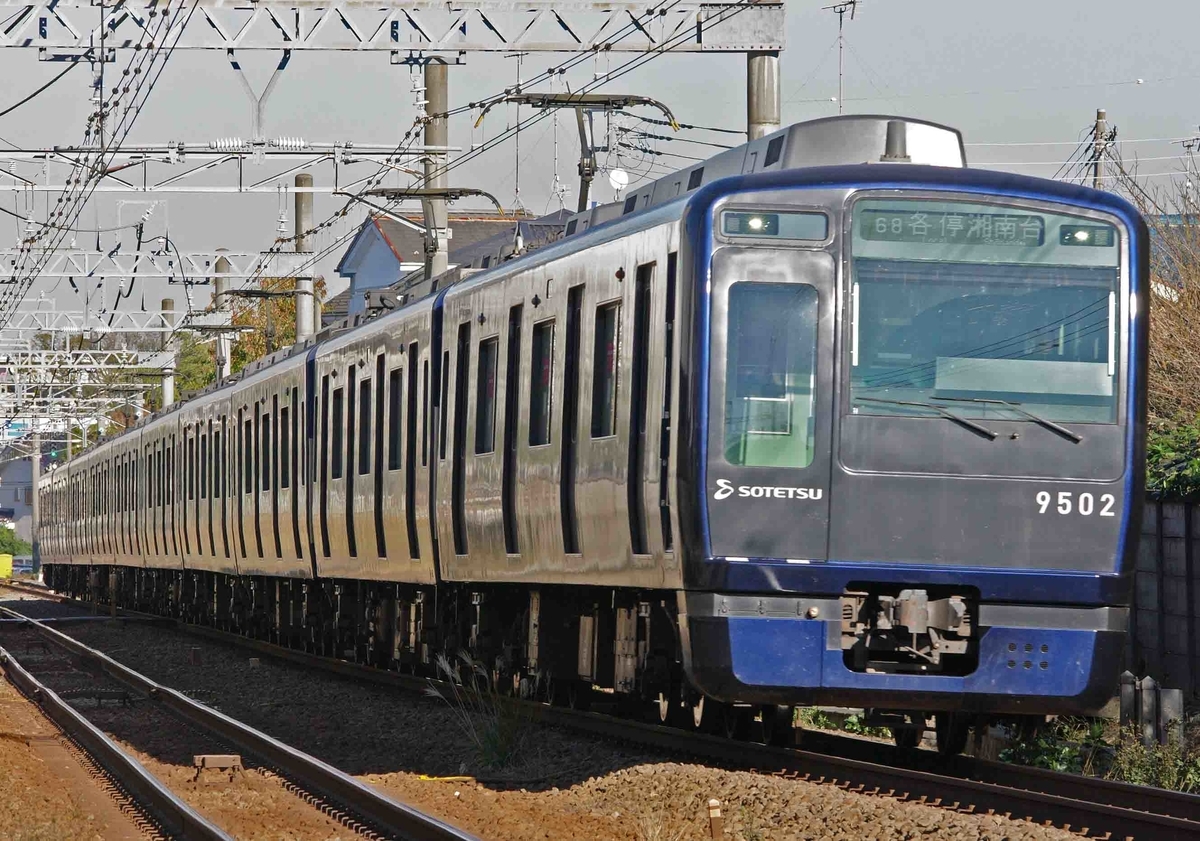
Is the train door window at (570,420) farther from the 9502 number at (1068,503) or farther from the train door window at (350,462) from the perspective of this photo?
the train door window at (350,462)

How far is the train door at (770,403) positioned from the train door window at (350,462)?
27.1 feet

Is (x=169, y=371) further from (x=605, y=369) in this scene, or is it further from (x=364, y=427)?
(x=605, y=369)

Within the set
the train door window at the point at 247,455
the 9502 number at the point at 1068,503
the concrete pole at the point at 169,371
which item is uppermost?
the concrete pole at the point at 169,371

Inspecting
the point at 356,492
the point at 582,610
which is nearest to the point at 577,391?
the point at 582,610

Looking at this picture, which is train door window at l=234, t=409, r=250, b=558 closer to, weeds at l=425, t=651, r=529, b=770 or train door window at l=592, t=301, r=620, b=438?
weeds at l=425, t=651, r=529, b=770

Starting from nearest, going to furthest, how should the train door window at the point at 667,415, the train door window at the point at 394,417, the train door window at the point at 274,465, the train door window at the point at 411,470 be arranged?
the train door window at the point at 667,415 < the train door window at the point at 411,470 < the train door window at the point at 394,417 < the train door window at the point at 274,465

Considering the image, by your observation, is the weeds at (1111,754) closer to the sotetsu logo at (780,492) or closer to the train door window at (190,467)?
the sotetsu logo at (780,492)

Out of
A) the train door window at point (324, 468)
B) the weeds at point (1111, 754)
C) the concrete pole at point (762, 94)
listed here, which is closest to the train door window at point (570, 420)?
the weeds at point (1111, 754)

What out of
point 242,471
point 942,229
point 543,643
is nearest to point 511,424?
point 543,643

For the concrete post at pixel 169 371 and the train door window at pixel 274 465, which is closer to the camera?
the train door window at pixel 274 465

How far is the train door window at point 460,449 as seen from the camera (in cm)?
1333

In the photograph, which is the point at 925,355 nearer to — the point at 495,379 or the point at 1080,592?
the point at 1080,592

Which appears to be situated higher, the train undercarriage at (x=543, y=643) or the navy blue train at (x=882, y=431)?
the navy blue train at (x=882, y=431)

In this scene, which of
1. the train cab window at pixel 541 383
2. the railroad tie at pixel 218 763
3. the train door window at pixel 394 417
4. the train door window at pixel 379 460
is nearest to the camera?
the railroad tie at pixel 218 763
